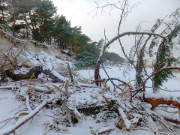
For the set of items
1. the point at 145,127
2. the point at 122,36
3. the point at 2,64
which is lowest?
the point at 145,127

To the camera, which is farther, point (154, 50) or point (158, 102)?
point (154, 50)

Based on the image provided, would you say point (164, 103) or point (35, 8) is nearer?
point (164, 103)

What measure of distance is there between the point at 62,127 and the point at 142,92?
1258mm

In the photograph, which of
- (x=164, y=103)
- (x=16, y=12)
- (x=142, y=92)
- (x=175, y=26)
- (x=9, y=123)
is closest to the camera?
(x=9, y=123)

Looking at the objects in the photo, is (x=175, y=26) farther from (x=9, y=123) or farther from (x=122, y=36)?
(x=9, y=123)

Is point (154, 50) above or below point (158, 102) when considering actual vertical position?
above

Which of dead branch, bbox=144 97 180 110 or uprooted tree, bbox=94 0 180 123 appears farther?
uprooted tree, bbox=94 0 180 123

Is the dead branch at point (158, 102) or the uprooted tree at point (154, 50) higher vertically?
the uprooted tree at point (154, 50)

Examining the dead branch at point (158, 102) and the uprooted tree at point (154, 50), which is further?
the uprooted tree at point (154, 50)

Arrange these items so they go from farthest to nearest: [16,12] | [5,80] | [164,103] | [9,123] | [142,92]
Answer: [16,12], [5,80], [142,92], [164,103], [9,123]

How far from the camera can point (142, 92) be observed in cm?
243

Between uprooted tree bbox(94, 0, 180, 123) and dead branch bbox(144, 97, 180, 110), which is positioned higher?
uprooted tree bbox(94, 0, 180, 123)

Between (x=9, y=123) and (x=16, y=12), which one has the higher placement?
(x=16, y=12)

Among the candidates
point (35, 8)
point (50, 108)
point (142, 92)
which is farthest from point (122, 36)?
point (35, 8)
